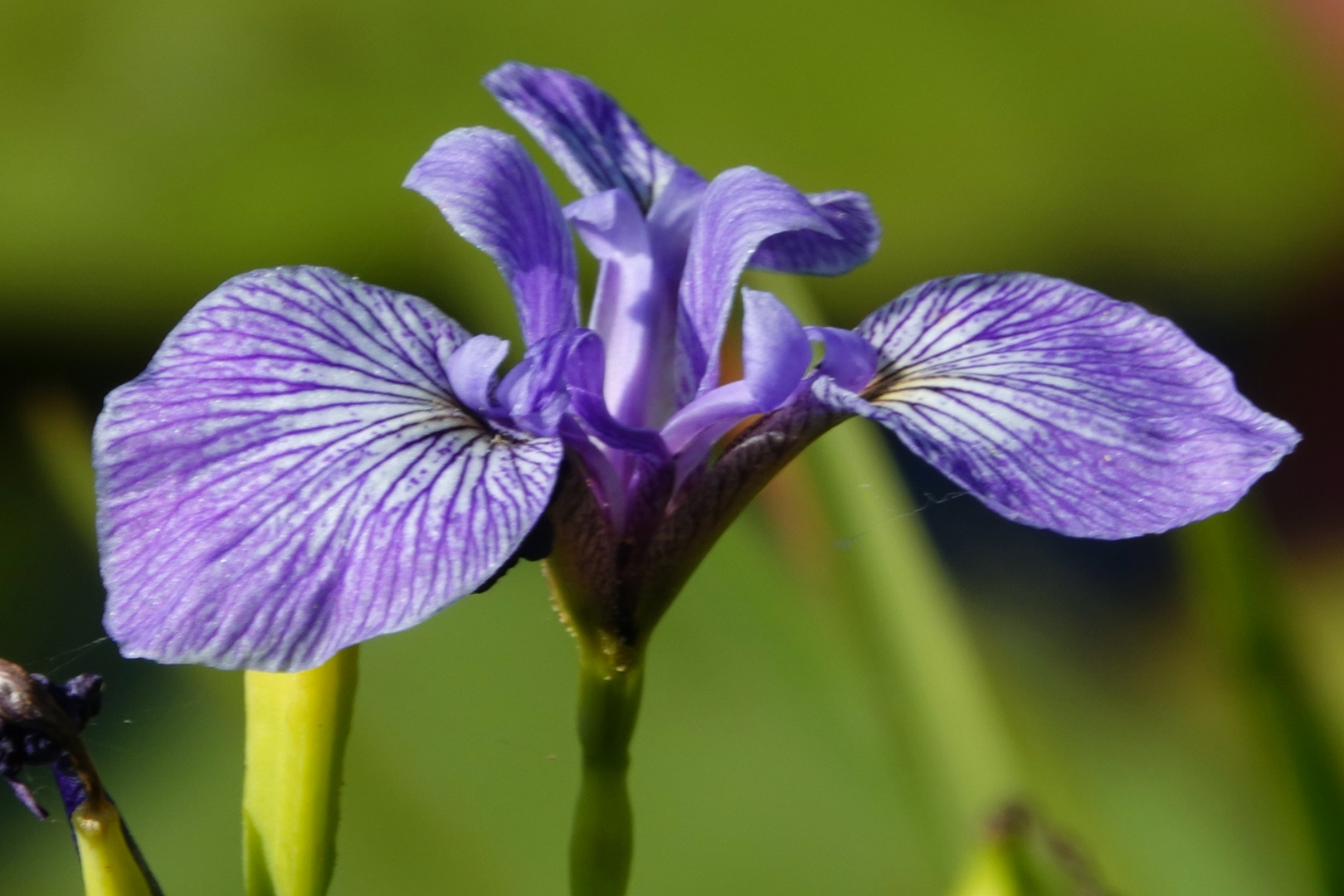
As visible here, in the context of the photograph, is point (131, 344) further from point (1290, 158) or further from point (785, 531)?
point (1290, 158)

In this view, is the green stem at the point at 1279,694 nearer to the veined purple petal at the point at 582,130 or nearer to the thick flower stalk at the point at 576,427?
the thick flower stalk at the point at 576,427

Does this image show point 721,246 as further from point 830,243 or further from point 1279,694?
point 1279,694

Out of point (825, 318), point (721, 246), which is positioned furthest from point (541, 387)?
point (825, 318)

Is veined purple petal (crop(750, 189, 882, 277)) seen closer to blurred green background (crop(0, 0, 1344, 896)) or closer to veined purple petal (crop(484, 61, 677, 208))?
veined purple petal (crop(484, 61, 677, 208))

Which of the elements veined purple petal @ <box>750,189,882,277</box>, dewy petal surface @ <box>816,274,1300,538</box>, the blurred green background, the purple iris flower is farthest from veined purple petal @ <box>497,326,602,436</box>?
the blurred green background

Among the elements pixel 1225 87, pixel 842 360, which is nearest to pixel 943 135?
pixel 1225 87

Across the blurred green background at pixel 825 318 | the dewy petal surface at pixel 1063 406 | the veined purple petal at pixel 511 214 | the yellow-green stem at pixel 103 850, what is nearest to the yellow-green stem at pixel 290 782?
the yellow-green stem at pixel 103 850
